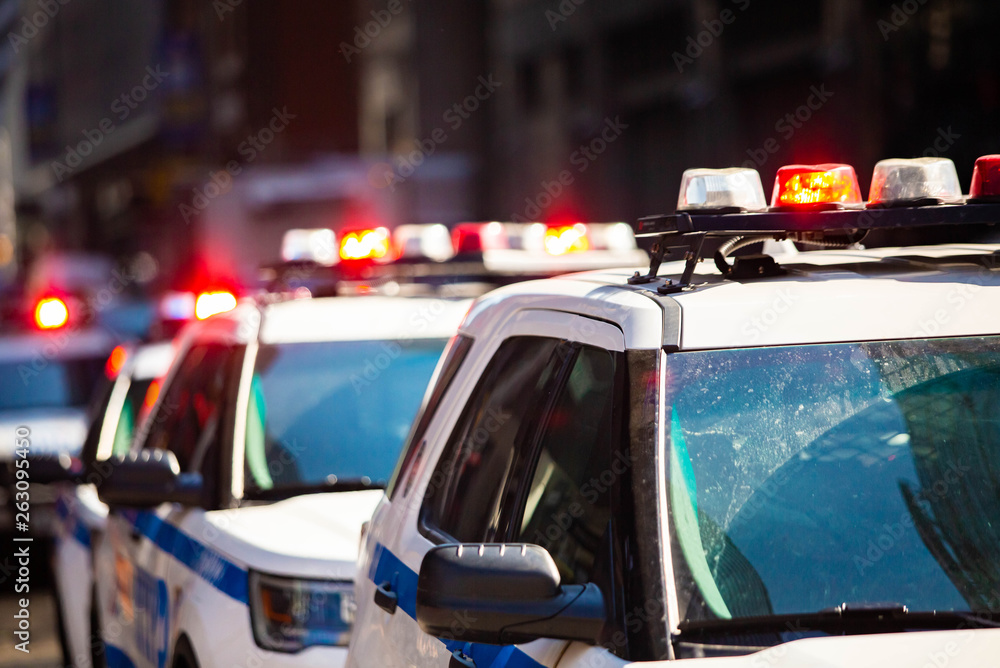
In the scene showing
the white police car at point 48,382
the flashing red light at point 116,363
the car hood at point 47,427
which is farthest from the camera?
the white police car at point 48,382

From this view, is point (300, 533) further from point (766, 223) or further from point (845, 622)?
point (845, 622)

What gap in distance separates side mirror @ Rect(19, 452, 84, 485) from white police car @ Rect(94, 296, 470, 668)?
0.27 metres

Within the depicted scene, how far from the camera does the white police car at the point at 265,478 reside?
4.01 metres

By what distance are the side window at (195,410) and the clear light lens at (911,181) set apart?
9.00ft

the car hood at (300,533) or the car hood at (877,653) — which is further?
the car hood at (300,533)

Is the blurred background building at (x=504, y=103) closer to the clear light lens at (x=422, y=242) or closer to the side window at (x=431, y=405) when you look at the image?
the clear light lens at (x=422, y=242)

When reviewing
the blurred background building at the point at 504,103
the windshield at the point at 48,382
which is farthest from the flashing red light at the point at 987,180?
the blurred background building at the point at 504,103

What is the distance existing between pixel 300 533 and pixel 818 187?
7.08 ft

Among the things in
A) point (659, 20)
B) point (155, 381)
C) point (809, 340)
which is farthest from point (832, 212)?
point (659, 20)

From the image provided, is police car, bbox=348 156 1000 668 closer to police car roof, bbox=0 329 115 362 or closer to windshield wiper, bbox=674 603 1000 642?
windshield wiper, bbox=674 603 1000 642

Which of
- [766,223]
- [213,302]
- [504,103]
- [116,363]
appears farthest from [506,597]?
[504,103]

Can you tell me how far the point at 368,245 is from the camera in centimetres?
578

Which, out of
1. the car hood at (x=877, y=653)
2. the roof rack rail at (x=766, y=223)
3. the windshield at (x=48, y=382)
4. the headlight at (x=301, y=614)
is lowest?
the windshield at (x=48, y=382)

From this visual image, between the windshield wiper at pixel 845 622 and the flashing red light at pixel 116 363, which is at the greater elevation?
the windshield wiper at pixel 845 622
